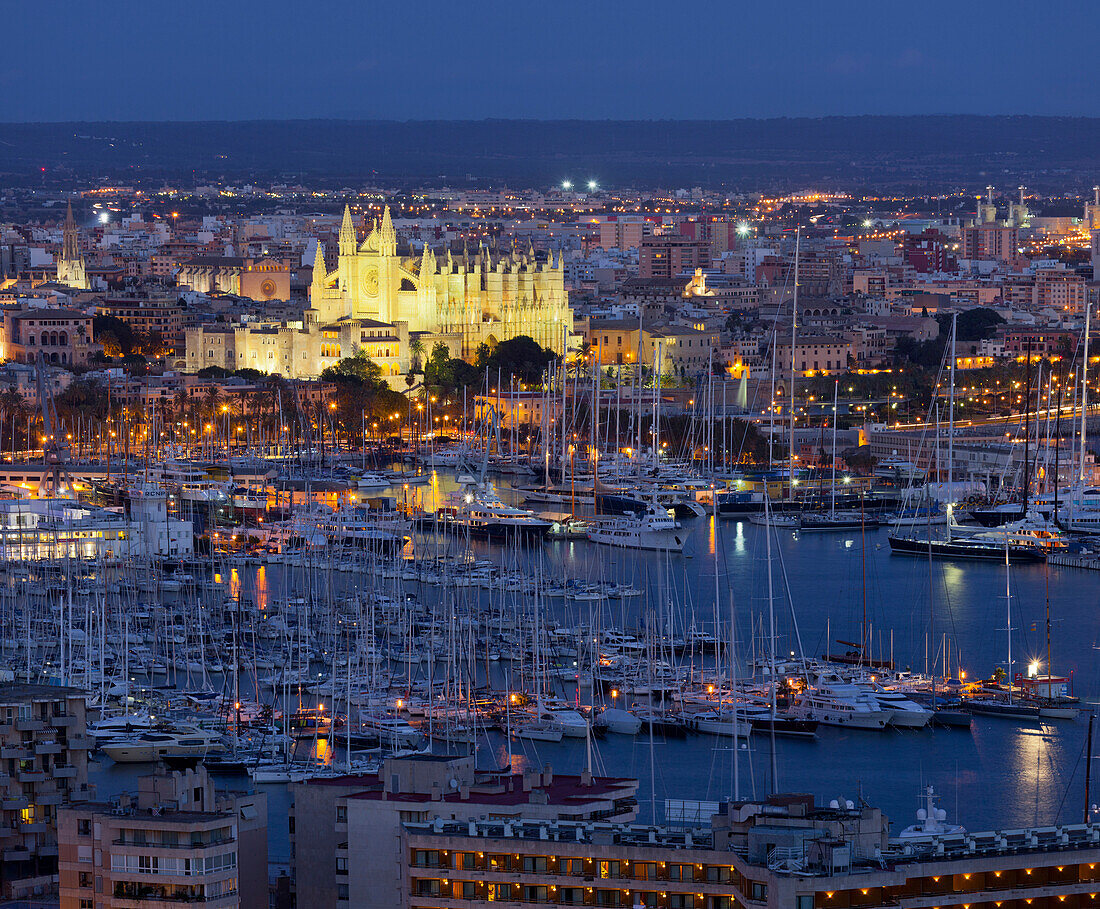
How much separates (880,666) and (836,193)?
11827cm

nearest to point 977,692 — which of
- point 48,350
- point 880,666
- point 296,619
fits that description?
point 880,666

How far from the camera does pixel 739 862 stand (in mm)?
10266

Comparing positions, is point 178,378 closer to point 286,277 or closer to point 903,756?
point 286,277

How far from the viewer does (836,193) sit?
136750 mm

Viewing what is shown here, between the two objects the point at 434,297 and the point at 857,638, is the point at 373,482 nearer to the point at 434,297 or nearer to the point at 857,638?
the point at 857,638

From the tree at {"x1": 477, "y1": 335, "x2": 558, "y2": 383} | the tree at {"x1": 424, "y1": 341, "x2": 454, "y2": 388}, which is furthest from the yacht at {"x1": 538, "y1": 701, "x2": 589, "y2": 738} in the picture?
the tree at {"x1": 477, "y1": 335, "x2": 558, "y2": 383}

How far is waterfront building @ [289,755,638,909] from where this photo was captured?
37.1ft

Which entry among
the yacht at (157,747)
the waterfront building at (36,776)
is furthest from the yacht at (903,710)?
the waterfront building at (36,776)

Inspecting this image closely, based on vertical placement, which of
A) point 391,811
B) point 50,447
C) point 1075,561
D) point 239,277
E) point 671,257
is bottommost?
point 1075,561

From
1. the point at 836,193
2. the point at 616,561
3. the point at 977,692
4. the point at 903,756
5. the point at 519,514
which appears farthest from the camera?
the point at 836,193

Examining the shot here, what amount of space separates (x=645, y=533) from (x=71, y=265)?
35447 millimetres

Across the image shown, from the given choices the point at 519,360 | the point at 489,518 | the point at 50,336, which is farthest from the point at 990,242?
the point at 489,518

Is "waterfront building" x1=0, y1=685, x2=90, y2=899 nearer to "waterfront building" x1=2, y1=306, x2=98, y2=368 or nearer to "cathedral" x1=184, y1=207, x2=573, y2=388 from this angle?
"cathedral" x1=184, y1=207, x2=573, y2=388

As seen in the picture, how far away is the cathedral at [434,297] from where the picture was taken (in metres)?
46.6
